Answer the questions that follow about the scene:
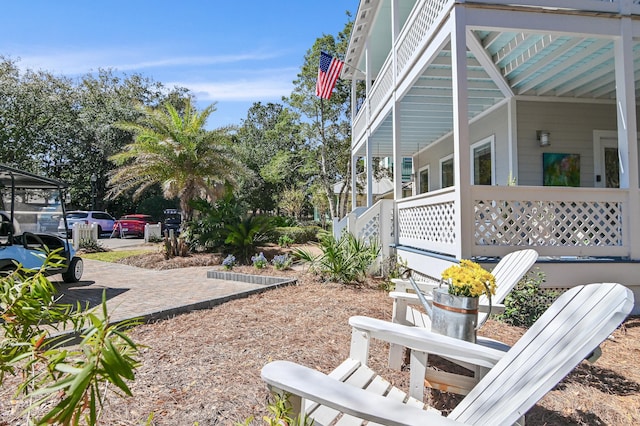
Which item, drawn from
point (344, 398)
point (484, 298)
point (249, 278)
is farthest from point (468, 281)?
point (249, 278)

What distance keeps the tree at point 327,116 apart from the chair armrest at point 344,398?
829 inches

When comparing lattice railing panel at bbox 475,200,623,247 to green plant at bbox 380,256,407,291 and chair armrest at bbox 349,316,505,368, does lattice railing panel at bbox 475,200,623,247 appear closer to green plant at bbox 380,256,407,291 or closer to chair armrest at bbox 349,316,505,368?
green plant at bbox 380,256,407,291

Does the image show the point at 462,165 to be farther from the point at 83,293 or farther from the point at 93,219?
the point at 93,219

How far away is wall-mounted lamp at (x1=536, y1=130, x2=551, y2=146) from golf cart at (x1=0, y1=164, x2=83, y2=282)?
917cm

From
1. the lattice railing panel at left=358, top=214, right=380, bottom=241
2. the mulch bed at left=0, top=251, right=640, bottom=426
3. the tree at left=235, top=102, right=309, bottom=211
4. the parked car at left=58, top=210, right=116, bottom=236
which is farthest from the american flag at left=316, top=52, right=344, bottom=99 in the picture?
the parked car at left=58, top=210, right=116, bottom=236

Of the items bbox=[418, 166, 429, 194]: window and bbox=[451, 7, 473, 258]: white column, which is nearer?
bbox=[451, 7, 473, 258]: white column

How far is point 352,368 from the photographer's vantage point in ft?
8.19

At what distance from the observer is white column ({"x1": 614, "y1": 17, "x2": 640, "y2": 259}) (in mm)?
5234

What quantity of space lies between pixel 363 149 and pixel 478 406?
503 inches

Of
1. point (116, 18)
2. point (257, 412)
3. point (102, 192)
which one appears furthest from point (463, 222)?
point (102, 192)

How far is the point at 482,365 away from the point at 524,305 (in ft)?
9.78

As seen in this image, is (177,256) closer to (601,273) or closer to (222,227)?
(222,227)

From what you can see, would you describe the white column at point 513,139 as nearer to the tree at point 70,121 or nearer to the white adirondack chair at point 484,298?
the white adirondack chair at point 484,298

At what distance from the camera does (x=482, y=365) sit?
221 centimetres
